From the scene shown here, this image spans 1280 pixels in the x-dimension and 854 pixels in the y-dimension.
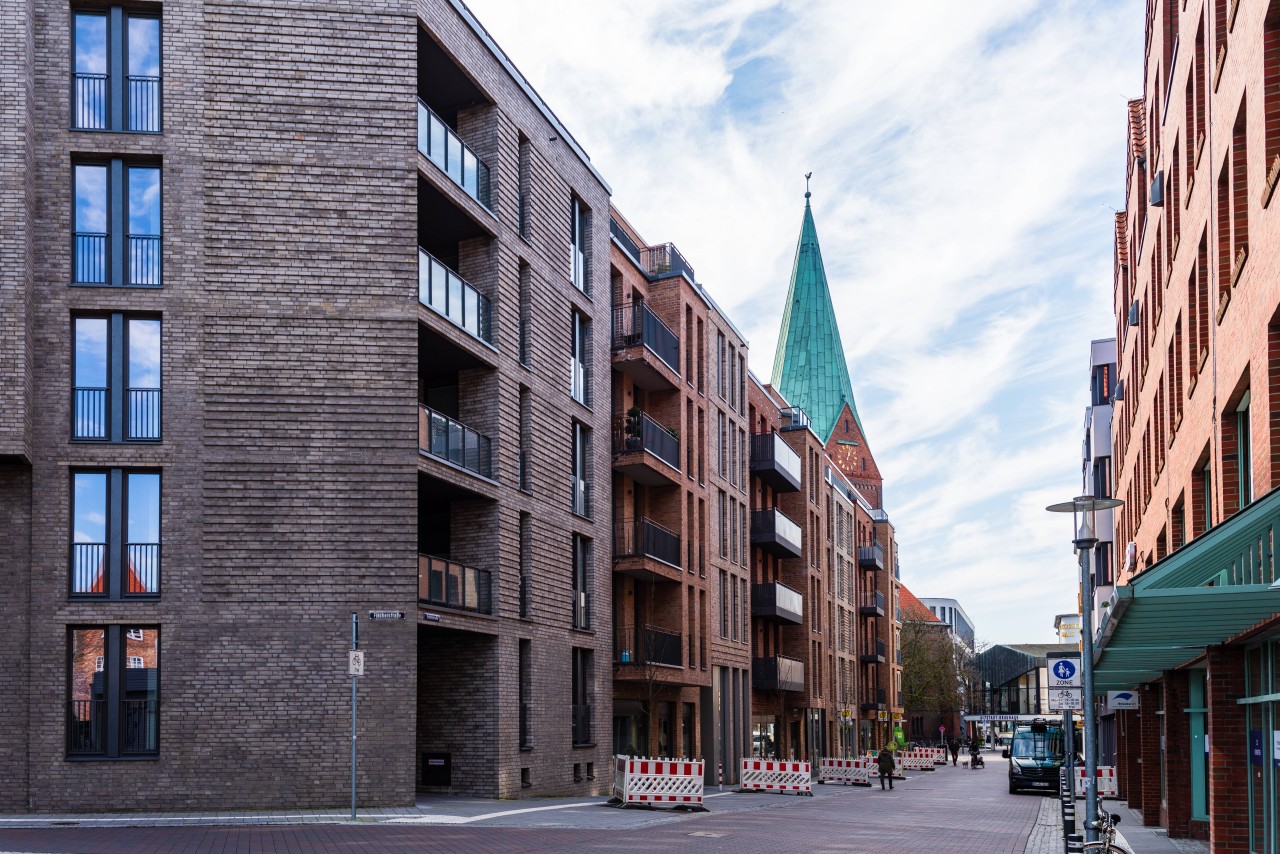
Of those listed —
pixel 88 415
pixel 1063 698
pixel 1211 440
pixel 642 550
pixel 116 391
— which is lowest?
pixel 1063 698

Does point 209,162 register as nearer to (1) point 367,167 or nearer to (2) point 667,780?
(1) point 367,167

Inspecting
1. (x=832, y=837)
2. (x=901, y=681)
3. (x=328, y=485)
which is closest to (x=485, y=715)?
(x=328, y=485)

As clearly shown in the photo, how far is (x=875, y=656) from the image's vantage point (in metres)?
80.9

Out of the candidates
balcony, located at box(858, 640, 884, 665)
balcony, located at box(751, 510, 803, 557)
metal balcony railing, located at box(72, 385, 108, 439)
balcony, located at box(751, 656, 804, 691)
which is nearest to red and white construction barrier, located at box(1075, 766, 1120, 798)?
balcony, located at box(751, 656, 804, 691)

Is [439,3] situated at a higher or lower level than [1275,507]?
higher

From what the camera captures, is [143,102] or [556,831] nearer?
[556,831]

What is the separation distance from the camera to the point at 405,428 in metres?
26.1

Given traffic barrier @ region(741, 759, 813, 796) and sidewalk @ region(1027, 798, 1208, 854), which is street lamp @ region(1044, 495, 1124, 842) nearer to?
sidewalk @ region(1027, 798, 1208, 854)

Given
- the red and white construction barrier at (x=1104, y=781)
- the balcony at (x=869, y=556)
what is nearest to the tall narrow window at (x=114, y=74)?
the red and white construction barrier at (x=1104, y=781)

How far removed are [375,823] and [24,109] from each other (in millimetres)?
12865

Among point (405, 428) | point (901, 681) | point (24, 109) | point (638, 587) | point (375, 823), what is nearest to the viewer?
point (375, 823)

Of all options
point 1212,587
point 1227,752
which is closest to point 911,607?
point 1227,752

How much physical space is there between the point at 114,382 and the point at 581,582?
1354 centimetres

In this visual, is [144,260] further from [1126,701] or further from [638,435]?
[1126,701]
